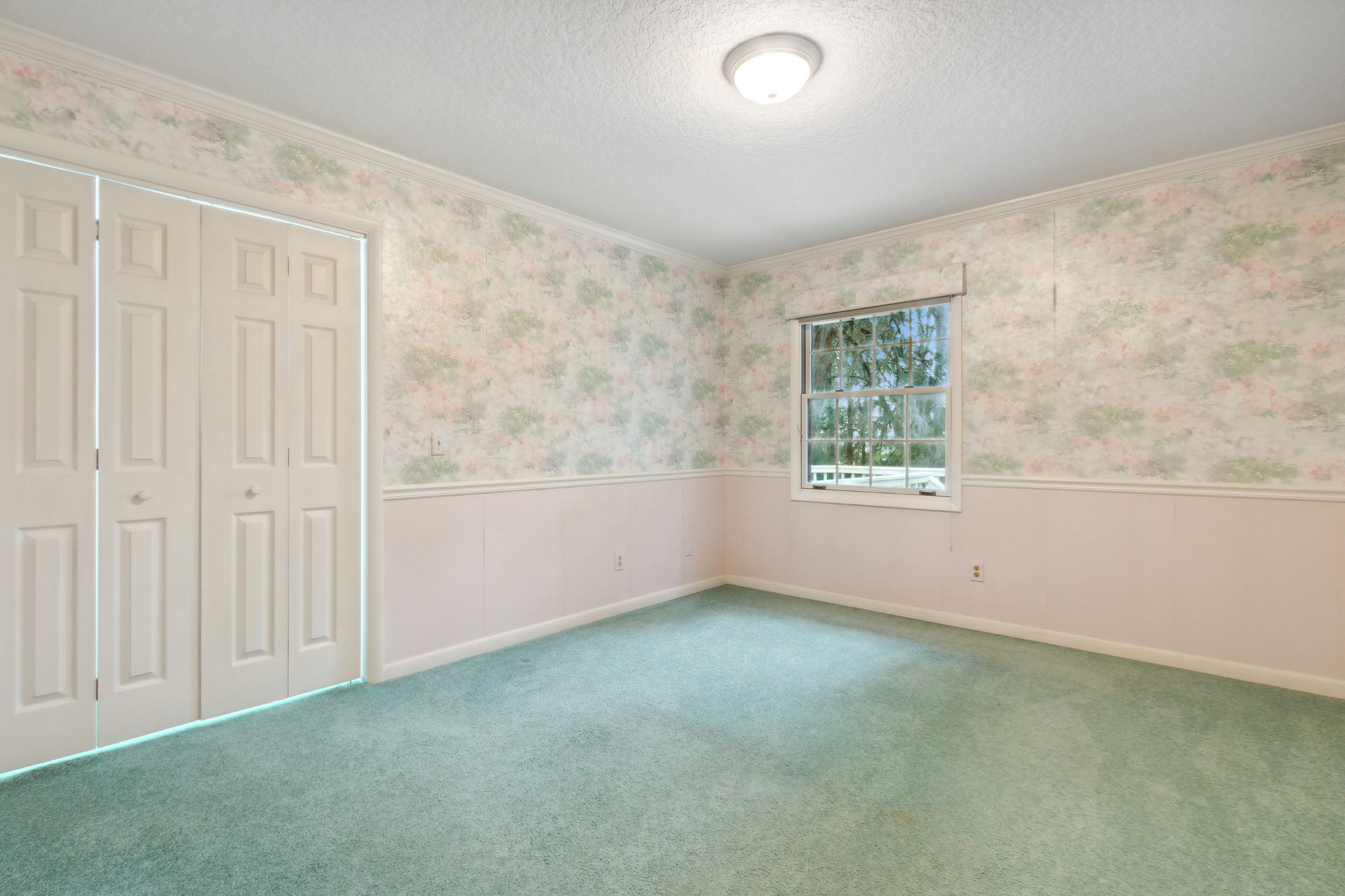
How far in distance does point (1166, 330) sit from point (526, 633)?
3.85m

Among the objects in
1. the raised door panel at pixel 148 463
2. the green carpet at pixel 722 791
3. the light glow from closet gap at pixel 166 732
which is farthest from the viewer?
the raised door panel at pixel 148 463

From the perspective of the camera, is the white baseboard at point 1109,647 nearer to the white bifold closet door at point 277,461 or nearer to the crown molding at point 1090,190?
the crown molding at point 1090,190

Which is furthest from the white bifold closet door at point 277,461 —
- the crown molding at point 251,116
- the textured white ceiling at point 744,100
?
the textured white ceiling at point 744,100

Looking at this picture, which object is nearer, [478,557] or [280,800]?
[280,800]

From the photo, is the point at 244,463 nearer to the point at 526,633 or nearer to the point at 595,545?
the point at 526,633

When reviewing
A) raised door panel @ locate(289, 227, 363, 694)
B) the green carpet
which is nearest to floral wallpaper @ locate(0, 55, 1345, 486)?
raised door panel @ locate(289, 227, 363, 694)

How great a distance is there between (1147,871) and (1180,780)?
0.65 m

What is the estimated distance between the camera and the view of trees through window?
431 cm

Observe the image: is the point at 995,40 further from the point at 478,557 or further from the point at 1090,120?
the point at 478,557

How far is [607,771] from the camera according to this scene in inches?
91.4

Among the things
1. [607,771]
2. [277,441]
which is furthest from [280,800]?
[277,441]

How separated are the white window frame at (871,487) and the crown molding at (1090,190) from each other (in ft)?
1.47

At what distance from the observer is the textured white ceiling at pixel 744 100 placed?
2.21 metres

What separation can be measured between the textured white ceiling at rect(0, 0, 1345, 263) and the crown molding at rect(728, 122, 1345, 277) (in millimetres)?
99
